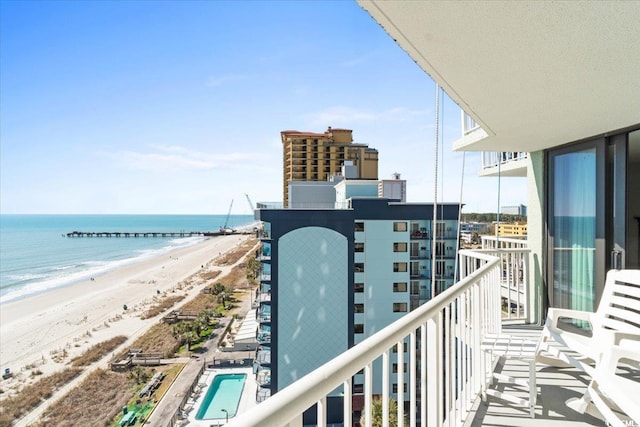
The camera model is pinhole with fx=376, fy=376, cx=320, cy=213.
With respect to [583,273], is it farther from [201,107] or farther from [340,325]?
[201,107]

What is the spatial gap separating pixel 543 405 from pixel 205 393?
603 inches

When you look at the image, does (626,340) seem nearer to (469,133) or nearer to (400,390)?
(400,390)

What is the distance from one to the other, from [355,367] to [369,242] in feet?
51.2

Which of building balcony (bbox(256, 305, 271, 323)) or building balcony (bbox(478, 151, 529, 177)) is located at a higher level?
building balcony (bbox(478, 151, 529, 177))

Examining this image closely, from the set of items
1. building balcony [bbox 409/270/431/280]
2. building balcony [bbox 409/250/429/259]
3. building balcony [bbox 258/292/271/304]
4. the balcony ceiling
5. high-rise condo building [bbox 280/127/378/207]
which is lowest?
building balcony [bbox 258/292/271/304]

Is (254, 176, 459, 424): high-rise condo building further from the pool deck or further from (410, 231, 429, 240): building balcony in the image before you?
the pool deck

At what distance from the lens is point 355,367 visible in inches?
30.1

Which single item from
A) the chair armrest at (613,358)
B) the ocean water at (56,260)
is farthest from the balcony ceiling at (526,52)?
the ocean water at (56,260)

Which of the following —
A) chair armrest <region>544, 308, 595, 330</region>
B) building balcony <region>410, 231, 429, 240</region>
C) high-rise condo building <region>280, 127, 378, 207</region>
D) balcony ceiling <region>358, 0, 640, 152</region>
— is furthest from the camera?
high-rise condo building <region>280, 127, 378, 207</region>

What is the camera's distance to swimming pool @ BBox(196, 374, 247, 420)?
13.7 meters

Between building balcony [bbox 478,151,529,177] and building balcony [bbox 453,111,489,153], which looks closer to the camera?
building balcony [bbox 453,111,489,153]

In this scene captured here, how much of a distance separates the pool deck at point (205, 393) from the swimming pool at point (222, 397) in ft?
0.49

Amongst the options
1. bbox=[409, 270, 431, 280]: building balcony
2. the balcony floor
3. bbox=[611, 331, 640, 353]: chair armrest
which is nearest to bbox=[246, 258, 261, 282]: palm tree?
bbox=[409, 270, 431, 280]: building balcony

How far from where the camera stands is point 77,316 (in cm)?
→ 2444
